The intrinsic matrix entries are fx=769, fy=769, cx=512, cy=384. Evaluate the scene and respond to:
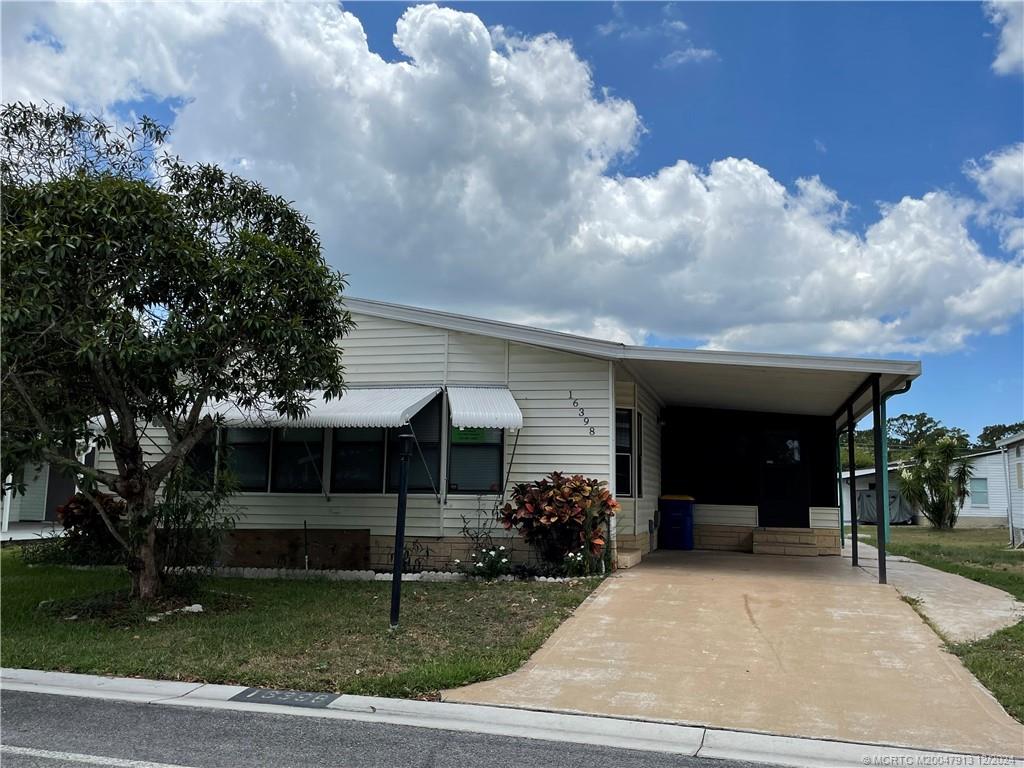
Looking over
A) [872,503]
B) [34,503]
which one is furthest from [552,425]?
[872,503]

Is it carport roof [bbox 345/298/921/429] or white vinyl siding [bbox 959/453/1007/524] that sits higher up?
carport roof [bbox 345/298/921/429]

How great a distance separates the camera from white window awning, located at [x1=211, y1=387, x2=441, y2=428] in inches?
382

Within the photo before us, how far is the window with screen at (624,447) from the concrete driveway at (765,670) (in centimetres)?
287

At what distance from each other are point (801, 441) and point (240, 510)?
10.7 meters

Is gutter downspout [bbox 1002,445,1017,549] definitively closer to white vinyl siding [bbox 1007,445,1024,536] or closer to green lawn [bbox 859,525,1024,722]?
white vinyl siding [bbox 1007,445,1024,536]

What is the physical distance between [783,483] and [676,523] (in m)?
2.64

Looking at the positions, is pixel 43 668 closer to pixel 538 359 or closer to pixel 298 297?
pixel 298 297

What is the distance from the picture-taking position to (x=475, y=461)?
10992mm

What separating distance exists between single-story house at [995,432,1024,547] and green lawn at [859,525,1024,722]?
19.8 inches

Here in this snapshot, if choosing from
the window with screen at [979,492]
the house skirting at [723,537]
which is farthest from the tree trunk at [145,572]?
A: the window with screen at [979,492]

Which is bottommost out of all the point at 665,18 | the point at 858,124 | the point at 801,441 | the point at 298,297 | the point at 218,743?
the point at 218,743

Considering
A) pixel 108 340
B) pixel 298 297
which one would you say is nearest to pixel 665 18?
pixel 298 297

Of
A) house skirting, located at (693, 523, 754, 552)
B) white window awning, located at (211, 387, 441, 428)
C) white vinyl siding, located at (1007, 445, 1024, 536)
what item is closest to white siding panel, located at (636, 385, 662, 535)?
house skirting, located at (693, 523, 754, 552)

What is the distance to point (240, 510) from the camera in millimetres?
11742
